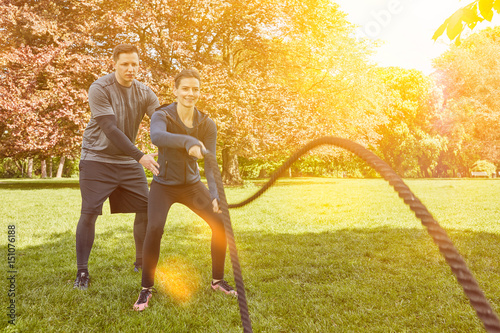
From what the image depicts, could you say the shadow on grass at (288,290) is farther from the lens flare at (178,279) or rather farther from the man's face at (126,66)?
the man's face at (126,66)

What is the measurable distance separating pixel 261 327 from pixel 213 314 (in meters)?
0.52

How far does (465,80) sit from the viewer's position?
31.6 metres

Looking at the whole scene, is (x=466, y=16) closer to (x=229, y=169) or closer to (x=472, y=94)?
(x=229, y=169)

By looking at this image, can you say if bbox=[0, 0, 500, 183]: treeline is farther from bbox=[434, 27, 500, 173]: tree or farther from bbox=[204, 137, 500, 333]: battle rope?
bbox=[204, 137, 500, 333]: battle rope

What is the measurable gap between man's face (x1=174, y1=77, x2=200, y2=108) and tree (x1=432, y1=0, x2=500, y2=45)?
252cm

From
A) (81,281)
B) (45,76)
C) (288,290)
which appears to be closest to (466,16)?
(288,290)

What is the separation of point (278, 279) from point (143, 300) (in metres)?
1.61

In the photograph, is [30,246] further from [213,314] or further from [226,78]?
[226,78]

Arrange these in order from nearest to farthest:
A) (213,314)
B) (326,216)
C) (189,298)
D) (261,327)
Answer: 1. (261,327)
2. (213,314)
3. (189,298)
4. (326,216)

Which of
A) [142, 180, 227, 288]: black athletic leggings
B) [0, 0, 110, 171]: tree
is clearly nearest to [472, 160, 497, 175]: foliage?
[0, 0, 110, 171]: tree

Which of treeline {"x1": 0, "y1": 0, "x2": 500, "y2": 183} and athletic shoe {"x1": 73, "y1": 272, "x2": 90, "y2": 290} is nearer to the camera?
athletic shoe {"x1": 73, "y1": 272, "x2": 90, "y2": 290}

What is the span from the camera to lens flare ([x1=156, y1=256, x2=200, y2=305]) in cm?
405

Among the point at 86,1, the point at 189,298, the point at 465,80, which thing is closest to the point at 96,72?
the point at 86,1

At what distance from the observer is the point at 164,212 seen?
11.9ft
